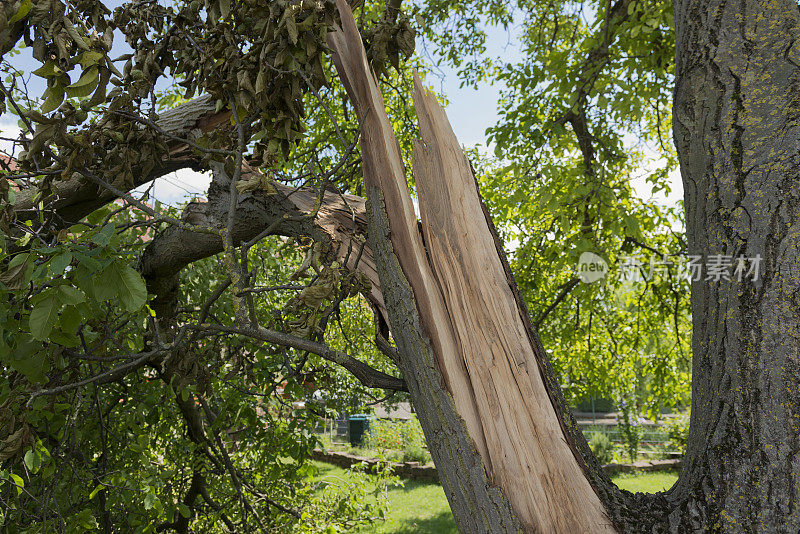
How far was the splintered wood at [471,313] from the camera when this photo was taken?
1.38 meters

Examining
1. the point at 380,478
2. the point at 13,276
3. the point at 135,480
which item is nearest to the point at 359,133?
the point at 13,276

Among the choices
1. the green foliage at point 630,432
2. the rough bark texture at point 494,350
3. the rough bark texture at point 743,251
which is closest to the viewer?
the rough bark texture at point 743,251

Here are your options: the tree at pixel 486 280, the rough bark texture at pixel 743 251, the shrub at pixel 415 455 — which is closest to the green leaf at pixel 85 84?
the tree at pixel 486 280

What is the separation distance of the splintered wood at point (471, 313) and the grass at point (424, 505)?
5.34m

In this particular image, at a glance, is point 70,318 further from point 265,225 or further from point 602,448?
point 602,448

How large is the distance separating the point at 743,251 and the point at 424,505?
9041mm

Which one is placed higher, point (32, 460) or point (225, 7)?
point (225, 7)

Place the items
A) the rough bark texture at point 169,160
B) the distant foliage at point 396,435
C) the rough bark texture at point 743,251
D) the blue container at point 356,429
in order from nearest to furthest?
the rough bark texture at point 743,251 → the rough bark texture at point 169,160 → the distant foliage at point 396,435 → the blue container at point 356,429

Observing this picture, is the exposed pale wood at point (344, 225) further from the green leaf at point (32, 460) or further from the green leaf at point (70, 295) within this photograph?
the green leaf at point (32, 460)

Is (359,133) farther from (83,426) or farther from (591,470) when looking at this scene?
(83,426)

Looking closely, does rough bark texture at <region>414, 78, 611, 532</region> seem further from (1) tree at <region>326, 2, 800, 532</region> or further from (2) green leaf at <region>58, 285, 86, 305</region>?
(2) green leaf at <region>58, 285, 86, 305</region>

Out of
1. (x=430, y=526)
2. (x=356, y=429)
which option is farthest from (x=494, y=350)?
(x=356, y=429)

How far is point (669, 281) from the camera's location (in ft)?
16.9

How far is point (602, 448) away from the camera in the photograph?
12.6 meters
